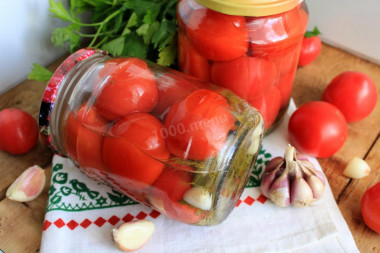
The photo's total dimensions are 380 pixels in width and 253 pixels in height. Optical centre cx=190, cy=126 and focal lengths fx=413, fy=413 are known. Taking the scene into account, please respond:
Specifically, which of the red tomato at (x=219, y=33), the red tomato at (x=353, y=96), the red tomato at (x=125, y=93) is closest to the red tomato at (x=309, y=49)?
the red tomato at (x=353, y=96)

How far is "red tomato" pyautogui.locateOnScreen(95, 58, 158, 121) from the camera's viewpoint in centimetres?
57

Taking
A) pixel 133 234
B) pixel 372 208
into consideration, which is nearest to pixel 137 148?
pixel 133 234

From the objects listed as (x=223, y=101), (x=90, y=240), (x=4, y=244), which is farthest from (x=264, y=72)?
(x=4, y=244)

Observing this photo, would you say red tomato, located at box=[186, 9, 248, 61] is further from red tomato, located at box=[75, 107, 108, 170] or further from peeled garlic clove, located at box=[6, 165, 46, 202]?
peeled garlic clove, located at box=[6, 165, 46, 202]

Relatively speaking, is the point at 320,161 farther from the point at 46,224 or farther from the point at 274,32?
the point at 46,224

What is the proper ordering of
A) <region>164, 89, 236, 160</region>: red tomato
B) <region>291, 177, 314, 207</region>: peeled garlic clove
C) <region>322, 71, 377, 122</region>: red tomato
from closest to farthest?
<region>164, 89, 236, 160</region>: red tomato < <region>291, 177, 314, 207</region>: peeled garlic clove < <region>322, 71, 377, 122</region>: red tomato

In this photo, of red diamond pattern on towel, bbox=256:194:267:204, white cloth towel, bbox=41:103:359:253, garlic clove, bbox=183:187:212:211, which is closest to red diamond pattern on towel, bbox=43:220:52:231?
white cloth towel, bbox=41:103:359:253

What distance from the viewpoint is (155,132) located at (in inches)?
21.4

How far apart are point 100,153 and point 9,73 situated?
405mm

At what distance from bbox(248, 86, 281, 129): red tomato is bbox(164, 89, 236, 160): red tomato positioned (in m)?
0.15

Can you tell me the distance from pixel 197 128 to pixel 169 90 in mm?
102

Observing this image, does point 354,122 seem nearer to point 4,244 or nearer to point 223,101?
point 223,101

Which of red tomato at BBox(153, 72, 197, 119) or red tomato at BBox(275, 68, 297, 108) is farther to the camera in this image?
red tomato at BBox(275, 68, 297, 108)

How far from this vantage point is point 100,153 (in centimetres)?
58
